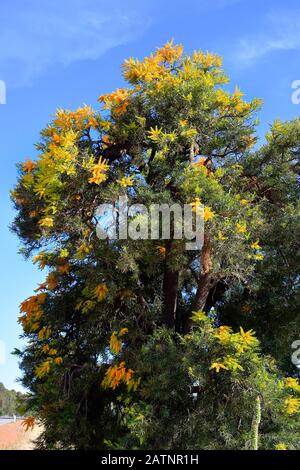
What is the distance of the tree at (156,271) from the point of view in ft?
22.2

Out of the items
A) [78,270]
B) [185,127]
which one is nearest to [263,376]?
[78,270]

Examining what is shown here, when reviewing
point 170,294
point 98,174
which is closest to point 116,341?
point 170,294

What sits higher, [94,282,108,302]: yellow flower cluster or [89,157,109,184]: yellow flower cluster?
[89,157,109,184]: yellow flower cluster

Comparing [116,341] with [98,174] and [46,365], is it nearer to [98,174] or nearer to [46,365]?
[46,365]

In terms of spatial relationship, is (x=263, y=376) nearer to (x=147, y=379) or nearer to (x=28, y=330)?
(x=147, y=379)

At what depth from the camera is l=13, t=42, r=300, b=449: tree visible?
678 centimetres

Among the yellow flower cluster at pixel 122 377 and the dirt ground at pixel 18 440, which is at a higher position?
the yellow flower cluster at pixel 122 377

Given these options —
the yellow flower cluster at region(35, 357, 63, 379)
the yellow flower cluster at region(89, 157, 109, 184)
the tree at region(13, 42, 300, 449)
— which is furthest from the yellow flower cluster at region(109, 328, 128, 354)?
the yellow flower cluster at region(89, 157, 109, 184)

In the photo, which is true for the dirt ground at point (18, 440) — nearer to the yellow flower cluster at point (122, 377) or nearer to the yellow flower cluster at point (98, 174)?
the yellow flower cluster at point (122, 377)

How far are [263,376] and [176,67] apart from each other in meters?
5.03

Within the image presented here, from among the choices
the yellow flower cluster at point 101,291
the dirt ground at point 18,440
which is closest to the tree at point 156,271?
the yellow flower cluster at point 101,291

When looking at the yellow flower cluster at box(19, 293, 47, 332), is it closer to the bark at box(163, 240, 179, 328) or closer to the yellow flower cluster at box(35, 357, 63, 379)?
the yellow flower cluster at box(35, 357, 63, 379)

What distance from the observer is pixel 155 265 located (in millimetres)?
8406

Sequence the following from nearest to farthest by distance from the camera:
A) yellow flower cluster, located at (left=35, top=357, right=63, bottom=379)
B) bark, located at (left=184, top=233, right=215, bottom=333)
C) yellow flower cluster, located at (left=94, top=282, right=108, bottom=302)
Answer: yellow flower cluster, located at (left=94, top=282, right=108, bottom=302) → bark, located at (left=184, top=233, right=215, bottom=333) → yellow flower cluster, located at (left=35, top=357, right=63, bottom=379)
